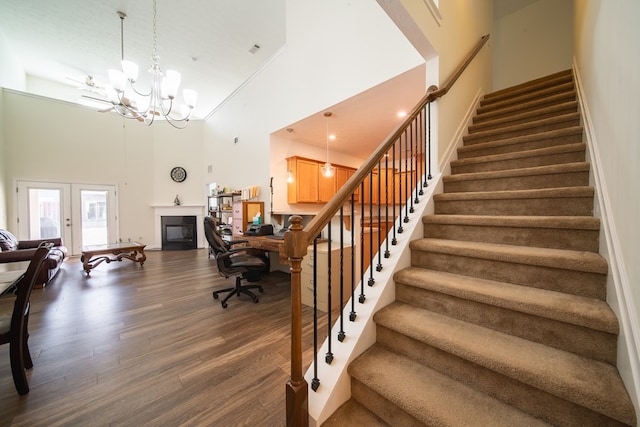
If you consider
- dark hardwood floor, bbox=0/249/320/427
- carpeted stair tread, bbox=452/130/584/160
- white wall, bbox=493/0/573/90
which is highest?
white wall, bbox=493/0/573/90

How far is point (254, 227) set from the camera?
4.50 metres

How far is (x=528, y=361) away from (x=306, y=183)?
14.6 feet

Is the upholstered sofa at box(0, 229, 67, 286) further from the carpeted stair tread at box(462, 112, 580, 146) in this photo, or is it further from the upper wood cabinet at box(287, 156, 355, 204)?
the carpeted stair tread at box(462, 112, 580, 146)

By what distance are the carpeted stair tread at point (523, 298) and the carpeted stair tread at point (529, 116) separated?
2.17m

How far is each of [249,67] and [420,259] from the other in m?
6.15

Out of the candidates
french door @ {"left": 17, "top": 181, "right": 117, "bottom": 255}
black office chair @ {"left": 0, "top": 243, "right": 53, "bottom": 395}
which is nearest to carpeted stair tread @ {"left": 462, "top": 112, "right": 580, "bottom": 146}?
black office chair @ {"left": 0, "top": 243, "right": 53, "bottom": 395}

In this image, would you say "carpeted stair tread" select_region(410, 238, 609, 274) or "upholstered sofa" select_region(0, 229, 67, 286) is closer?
"carpeted stair tread" select_region(410, 238, 609, 274)

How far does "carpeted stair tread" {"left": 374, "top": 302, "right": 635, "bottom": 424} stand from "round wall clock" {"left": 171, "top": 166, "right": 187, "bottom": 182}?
332 inches

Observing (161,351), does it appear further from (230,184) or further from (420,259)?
(230,184)

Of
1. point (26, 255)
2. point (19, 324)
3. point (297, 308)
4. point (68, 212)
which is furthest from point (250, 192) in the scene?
point (68, 212)

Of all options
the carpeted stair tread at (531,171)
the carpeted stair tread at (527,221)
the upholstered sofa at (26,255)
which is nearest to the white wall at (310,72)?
the carpeted stair tread at (531,171)

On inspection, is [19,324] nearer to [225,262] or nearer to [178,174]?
[225,262]

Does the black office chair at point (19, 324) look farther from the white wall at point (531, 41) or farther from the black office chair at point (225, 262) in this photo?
the white wall at point (531, 41)

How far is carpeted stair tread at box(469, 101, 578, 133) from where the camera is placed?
2252 millimetres
